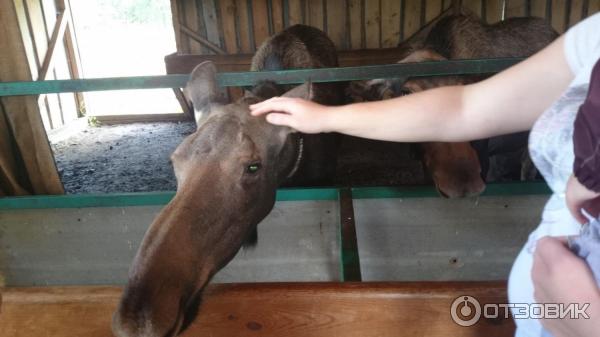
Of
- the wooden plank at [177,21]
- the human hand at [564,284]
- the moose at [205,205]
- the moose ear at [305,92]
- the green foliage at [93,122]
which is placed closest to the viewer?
the human hand at [564,284]

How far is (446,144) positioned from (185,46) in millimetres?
7072

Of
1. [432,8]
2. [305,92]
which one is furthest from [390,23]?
[305,92]

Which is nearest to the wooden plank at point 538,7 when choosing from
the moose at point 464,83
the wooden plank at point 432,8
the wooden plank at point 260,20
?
the wooden plank at point 432,8

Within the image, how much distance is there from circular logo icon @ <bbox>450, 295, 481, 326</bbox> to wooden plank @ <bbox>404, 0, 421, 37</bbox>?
753 centimetres

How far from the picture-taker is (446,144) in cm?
248

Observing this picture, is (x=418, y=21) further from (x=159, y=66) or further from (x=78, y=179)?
(x=159, y=66)

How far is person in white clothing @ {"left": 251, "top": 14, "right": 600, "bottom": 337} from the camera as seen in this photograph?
0.77m

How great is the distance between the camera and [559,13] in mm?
7773

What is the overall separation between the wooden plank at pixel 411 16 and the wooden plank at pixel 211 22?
11.2ft

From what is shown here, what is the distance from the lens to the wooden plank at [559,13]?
771 centimetres

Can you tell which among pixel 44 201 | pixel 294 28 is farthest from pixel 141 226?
pixel 294 28

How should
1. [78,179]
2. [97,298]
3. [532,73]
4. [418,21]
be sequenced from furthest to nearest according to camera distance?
[418,21] → [78,179] → [97,298] → [532,73]

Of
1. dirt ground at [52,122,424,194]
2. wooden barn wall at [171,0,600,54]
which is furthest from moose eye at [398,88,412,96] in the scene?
wooden barn wall at [171,0,600,54]

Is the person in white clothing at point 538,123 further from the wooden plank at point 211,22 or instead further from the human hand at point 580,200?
the wooden plank at point 211,22
